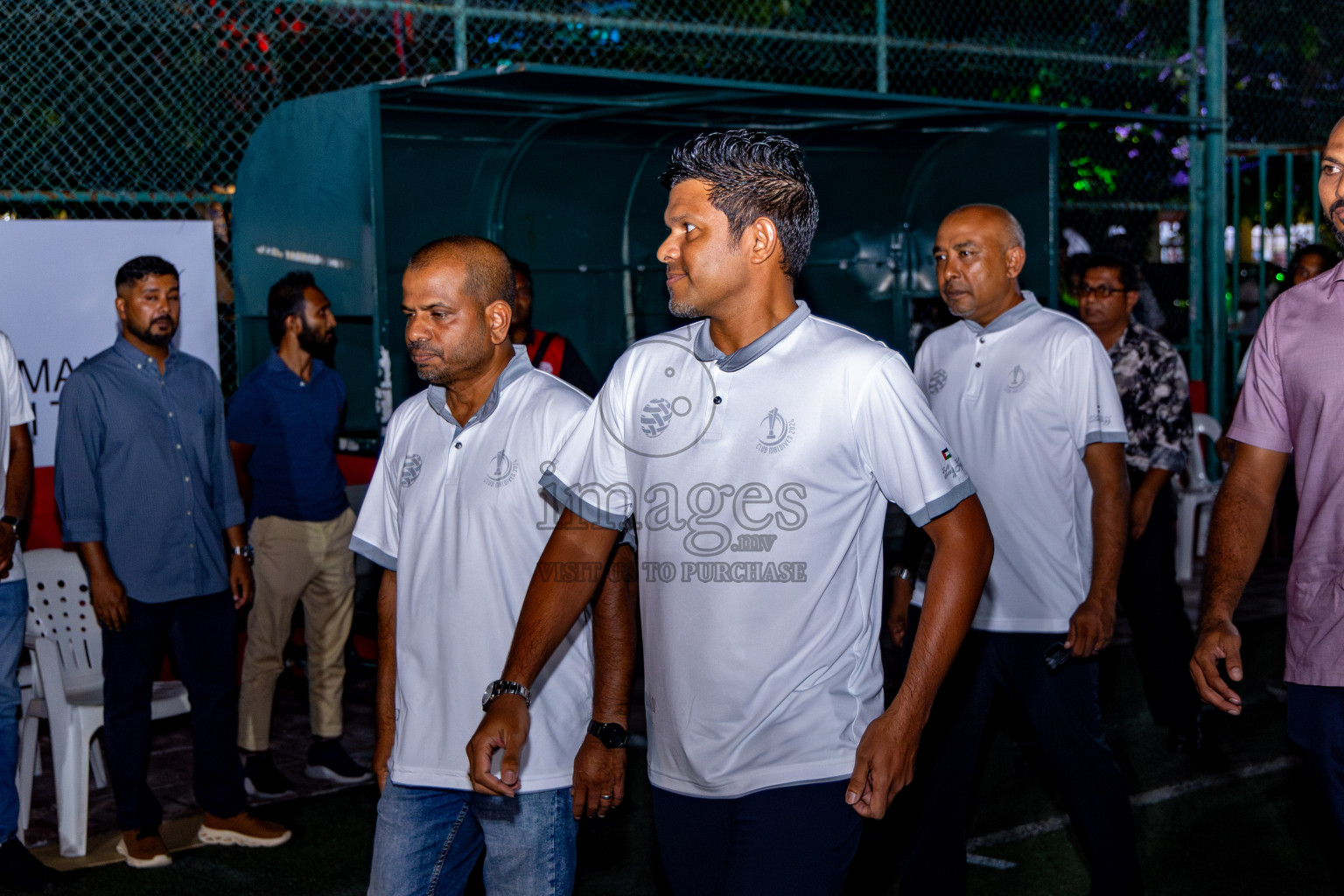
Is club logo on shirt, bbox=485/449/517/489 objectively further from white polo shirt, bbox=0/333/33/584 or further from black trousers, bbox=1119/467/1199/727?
black trousers, bbox=1119/467/1199/727

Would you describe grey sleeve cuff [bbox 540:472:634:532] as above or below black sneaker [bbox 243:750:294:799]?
above

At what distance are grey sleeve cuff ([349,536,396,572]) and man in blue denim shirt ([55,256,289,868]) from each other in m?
2.05

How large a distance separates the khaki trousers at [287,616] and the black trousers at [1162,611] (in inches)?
133

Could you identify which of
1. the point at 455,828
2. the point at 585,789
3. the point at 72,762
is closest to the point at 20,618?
the point at 72,762

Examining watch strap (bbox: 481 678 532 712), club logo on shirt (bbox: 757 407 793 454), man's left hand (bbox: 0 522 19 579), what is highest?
club logo on shirt (bbox: 757 407 793 454)

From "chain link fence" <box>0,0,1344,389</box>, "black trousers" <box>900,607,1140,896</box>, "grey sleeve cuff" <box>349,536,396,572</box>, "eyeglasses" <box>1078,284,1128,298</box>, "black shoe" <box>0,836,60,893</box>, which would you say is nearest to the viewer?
"grey sleeve cuff" <box>349,536,396,572</box>

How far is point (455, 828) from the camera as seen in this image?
3.25 meters

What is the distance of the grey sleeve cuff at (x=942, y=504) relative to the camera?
2.70m

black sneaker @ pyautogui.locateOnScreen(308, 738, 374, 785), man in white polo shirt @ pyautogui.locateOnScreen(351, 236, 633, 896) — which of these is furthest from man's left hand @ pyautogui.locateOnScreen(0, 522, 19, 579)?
man in white polo shirt @ pyautogui.locateOnScreen(351, 236, 633, 896)

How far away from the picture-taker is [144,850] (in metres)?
5.21

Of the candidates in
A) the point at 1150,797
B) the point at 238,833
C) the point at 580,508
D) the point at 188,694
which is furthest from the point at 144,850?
the point at 1150,797

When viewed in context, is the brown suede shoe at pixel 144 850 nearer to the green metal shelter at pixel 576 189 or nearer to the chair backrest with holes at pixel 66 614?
the chair backrest with holes at pixel 66 614

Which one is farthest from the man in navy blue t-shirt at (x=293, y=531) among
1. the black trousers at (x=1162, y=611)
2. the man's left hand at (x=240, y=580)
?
the black trousers at (x=1162, y=611)

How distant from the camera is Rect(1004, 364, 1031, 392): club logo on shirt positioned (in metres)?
4.35
